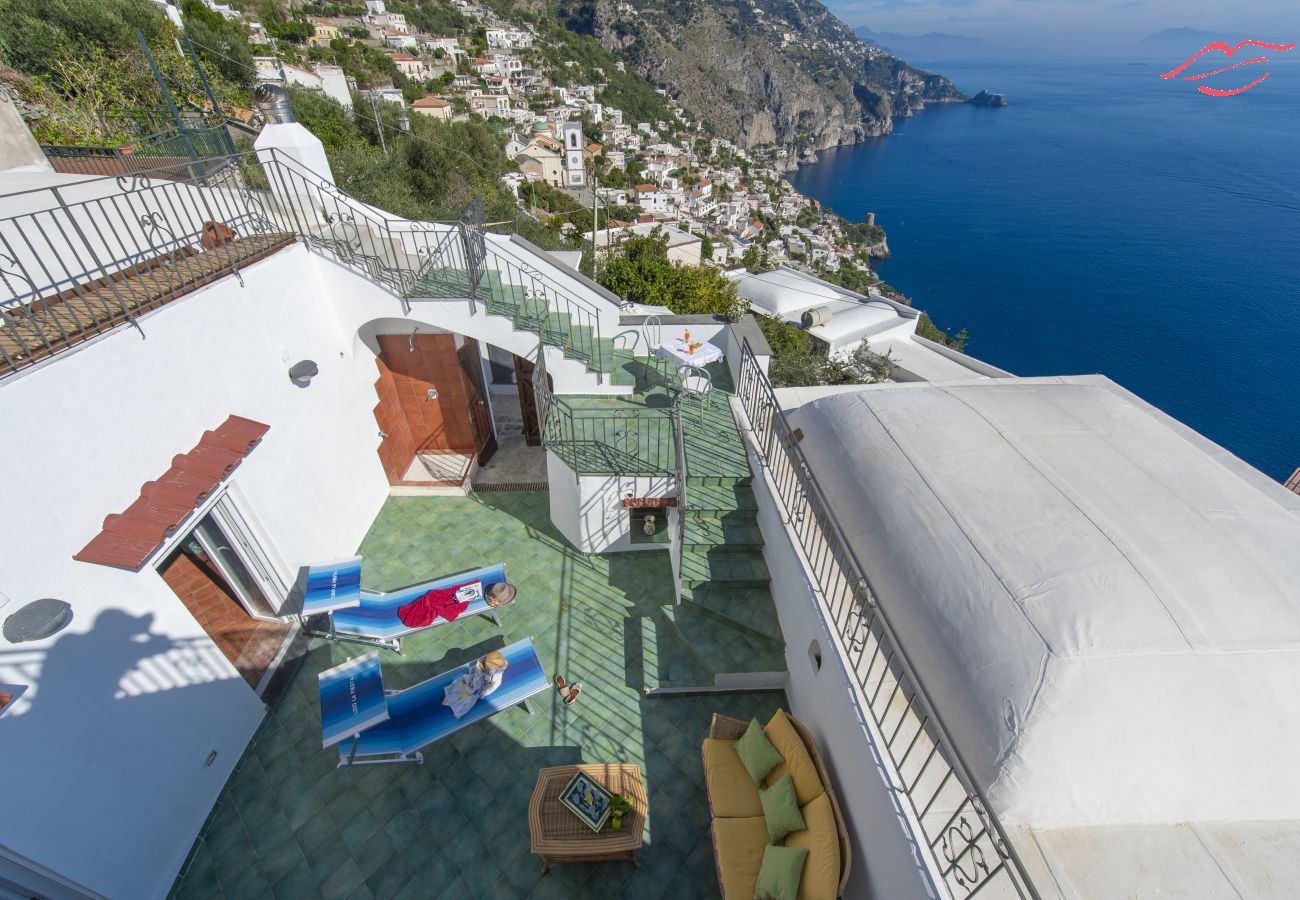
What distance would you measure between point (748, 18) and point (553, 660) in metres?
251

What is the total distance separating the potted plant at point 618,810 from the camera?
4.45 meters

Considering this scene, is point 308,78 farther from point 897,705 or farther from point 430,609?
point 897,705

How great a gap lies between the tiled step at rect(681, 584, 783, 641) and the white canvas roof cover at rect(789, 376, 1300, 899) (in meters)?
2.04

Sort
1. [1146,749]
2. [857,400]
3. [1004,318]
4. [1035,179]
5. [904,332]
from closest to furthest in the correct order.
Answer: [1146,749] → [857,400] → [904,332] → [1004,318] → [1035,179]

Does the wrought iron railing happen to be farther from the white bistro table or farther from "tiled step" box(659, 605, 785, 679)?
"tiled step" box(659, 605, 785, 679)

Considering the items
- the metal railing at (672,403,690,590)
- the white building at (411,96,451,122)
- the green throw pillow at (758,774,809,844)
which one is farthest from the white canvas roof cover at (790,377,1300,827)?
the white building at (411,96,451,122)

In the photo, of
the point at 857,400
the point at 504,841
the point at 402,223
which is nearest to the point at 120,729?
the point at 504,841

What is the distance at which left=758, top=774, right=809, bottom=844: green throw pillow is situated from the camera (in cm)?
411

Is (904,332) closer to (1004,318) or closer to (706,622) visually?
(706,622)

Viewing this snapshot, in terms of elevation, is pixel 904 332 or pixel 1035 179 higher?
pixel 904 332

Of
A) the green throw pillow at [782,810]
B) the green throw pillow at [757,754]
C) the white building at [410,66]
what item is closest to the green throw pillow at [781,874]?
the green throw pillow at [782,810]

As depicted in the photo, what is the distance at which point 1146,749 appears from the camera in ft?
9.80

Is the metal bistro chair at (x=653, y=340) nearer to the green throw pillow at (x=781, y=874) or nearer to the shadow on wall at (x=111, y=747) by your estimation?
the green throw pillow at (x=781, y=874)

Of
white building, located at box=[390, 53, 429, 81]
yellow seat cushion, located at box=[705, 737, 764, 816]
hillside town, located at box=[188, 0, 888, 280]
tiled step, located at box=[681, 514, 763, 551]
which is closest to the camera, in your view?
yellow seat cushion, located at box=[705, 737, 764, 816]
